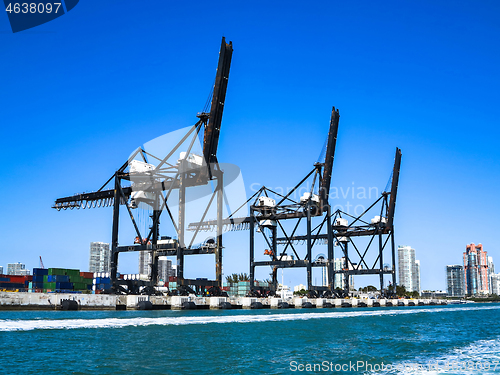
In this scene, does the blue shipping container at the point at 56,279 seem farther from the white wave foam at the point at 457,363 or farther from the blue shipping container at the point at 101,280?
the white wave foam at the point at 457,363

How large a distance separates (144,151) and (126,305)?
57.8 feet

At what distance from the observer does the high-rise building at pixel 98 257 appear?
15712 centimetres

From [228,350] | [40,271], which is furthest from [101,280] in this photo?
[228,350]

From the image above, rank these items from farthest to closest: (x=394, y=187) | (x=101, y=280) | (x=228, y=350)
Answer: (x=101, y=280) < (x=394, y=187) < (x=228, y=350)

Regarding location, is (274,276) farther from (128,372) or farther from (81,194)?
(128,372)

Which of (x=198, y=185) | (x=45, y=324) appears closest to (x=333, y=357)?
(x=45, y=324)

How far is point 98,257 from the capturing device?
15962cm

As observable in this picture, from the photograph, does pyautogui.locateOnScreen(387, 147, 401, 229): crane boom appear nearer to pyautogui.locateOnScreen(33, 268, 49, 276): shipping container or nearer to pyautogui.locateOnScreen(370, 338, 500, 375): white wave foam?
pyautogui.locateOnScreen(33, 268, 49, 276): shipping container

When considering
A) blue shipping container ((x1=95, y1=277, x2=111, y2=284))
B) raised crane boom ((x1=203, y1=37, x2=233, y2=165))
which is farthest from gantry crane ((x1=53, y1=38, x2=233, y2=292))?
blue shipping container ((x1=95, y1=277, x2=111, y2=284))

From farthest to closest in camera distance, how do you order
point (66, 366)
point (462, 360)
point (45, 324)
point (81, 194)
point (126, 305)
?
point (81, 194)
point (126, 305)
point (45, 324)
point (462, 360)
point (66, 366)

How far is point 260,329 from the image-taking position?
26734mm

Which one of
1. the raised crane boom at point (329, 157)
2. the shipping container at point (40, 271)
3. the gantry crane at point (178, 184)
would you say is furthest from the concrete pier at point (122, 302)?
the shipping container at point (40, 271)

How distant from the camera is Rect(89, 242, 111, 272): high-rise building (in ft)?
516

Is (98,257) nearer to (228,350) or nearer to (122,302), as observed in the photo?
(122,302)
